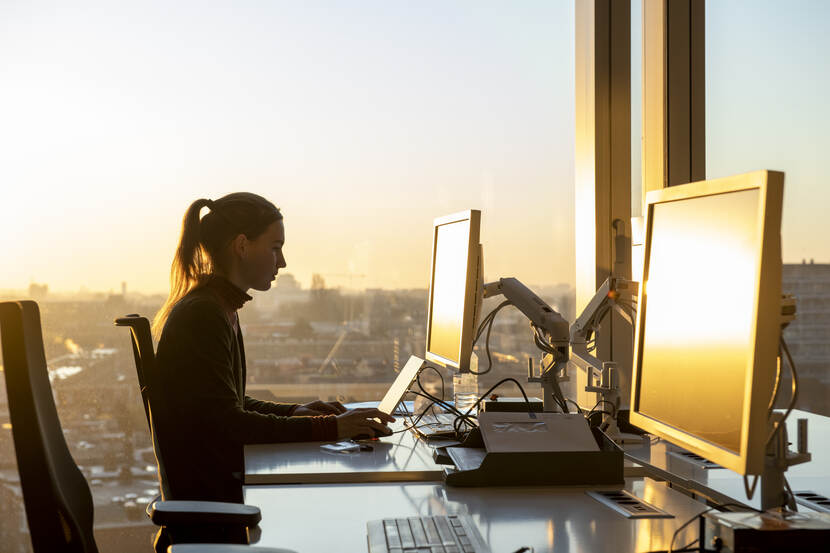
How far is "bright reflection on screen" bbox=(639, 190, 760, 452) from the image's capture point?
1.03 metres

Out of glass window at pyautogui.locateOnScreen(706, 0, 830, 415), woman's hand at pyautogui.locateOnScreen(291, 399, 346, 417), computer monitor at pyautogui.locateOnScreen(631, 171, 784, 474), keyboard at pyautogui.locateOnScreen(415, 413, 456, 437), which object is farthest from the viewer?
glass window at pyautogui.locateOnScreen(706, 0, 830, 415)

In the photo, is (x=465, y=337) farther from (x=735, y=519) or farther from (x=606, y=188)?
(x=606, y=188)

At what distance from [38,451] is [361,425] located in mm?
1014

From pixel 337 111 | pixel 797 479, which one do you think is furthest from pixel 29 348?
pixel 337 111

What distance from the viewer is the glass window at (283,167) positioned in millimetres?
3299

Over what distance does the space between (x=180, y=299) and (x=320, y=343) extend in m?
1.36

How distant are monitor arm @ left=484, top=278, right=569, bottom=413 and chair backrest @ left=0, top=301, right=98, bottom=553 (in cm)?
125

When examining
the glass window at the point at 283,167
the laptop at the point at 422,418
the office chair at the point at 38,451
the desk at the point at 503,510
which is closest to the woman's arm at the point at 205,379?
the desk at the point at 503,510

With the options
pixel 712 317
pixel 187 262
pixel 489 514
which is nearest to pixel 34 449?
pixel 489 514

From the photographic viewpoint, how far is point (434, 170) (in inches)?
138

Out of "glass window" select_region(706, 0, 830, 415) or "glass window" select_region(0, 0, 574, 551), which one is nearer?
"glass window" select_region(706, 0, 830, 415)

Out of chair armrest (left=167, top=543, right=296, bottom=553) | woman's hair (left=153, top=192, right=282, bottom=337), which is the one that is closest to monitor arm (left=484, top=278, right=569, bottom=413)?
woman's hair (left=153, top=192, right=282, bottom=337)

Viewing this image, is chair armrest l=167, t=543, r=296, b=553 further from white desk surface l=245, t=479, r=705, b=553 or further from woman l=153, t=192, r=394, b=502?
woman l=153, t=192, r=394, b=502

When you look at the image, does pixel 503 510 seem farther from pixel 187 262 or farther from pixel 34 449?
pixel 187 262
